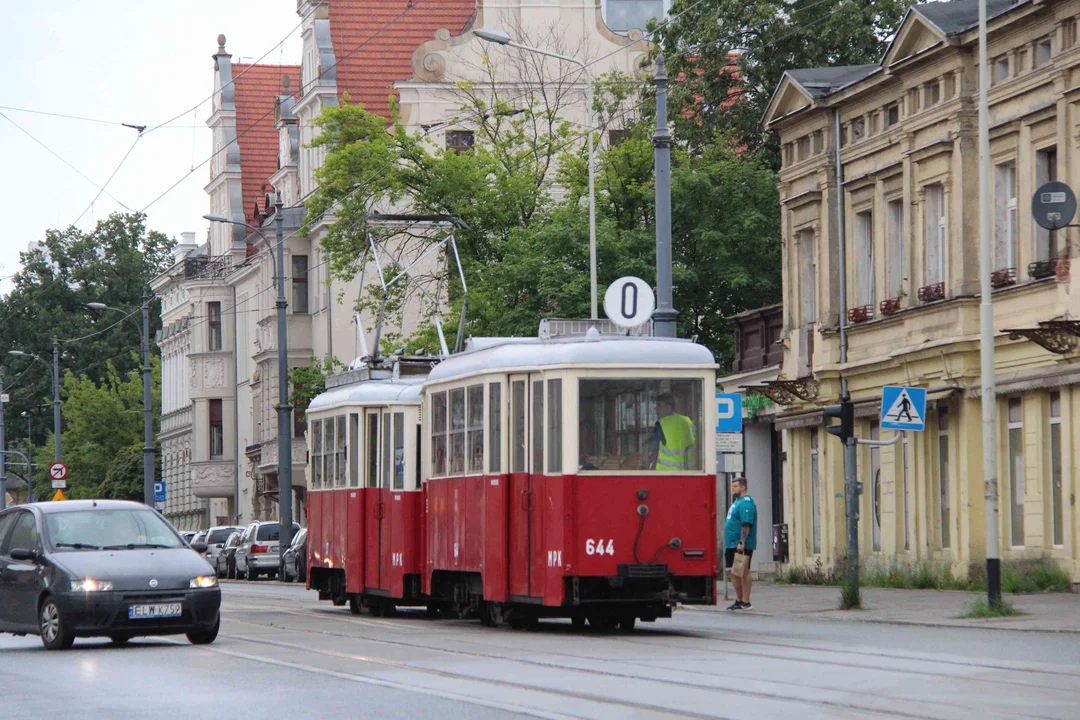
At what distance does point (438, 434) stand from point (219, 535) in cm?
4068

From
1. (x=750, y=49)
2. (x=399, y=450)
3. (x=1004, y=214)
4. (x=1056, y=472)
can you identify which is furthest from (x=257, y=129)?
(x=399, y=450)

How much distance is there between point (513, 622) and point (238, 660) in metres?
5.04

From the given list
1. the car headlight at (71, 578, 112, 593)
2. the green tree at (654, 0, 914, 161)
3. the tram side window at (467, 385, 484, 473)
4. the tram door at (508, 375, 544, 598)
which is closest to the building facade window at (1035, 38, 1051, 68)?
the tram side window at (467, 385, 484, 473)

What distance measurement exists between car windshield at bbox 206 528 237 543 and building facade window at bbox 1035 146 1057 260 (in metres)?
37.2

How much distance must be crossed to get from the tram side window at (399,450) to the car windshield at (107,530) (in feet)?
15.4

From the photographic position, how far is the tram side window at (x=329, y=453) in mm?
28000

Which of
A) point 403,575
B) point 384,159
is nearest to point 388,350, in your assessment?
point 384,159

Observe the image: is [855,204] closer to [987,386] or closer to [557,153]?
[987,386]

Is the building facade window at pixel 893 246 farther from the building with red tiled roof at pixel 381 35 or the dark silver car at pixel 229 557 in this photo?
the building with red tiled roof at pixel 381 35

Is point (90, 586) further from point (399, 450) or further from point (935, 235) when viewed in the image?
point (935, 235)

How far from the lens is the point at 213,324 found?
8850cm

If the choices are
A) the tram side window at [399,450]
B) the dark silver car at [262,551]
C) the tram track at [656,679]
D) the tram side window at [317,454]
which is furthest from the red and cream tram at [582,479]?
the dark silver car at [262,551]

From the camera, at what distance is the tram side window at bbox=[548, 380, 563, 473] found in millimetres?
20688

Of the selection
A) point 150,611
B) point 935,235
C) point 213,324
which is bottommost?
point 150,611
